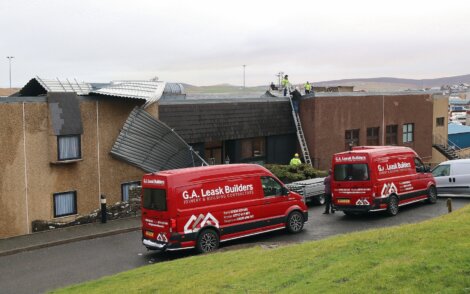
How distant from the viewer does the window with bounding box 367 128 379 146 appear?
3341 centimetres

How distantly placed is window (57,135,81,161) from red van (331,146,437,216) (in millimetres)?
9059

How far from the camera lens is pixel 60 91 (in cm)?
1900

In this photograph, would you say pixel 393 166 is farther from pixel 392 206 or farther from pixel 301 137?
pixel 301 137

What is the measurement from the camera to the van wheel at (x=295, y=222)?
1648 cm

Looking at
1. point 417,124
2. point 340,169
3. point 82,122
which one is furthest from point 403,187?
point 417,124

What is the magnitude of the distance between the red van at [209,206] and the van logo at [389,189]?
408 cm

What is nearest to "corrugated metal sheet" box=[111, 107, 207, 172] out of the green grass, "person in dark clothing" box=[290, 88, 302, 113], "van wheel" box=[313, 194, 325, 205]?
"van wheel" box=[313, 194, 325, 205]

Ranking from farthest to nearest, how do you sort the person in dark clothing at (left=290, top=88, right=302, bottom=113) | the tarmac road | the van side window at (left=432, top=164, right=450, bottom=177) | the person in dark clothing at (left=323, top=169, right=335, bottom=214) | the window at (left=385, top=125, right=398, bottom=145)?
the window at (left=385, top=125, right=398, bottom=145) → the person in dark clothing at (left=290, top=88, right=302, bottom=113) → the van side window at (left=432, top=164, right=450, bottom=177) → the person in dark clothing at (left=323, top=169, right=335, bottom=214) → the tarmac road

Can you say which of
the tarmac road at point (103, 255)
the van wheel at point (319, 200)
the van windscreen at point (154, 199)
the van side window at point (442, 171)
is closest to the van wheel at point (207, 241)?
the tarmac road at point (103, 255)

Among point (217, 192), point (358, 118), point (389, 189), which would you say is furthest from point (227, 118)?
point (217, 192)

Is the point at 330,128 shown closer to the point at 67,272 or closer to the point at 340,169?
the point at 340,169

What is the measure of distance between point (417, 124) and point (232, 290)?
31068 mm

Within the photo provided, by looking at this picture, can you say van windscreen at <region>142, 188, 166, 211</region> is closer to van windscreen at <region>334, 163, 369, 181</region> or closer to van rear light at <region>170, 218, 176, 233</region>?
van rear light at <region>170, 218, 176, 233</region>

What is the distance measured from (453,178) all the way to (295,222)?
9.52m
